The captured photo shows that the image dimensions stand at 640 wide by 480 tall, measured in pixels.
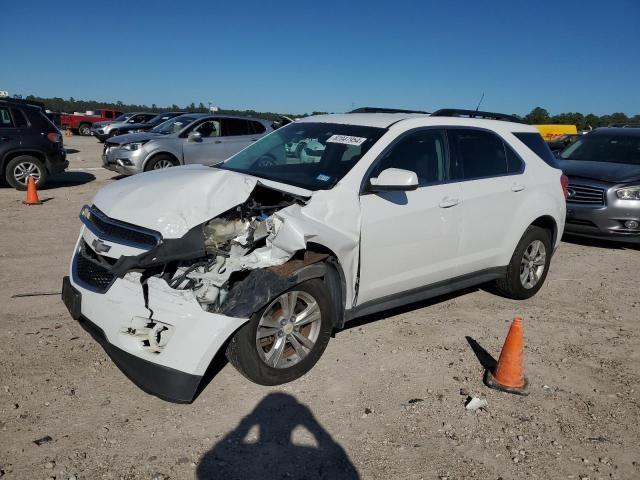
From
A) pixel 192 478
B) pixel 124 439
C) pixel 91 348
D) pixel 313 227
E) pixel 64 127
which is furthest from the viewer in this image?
pixel 64 127

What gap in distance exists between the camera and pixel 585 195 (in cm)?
816

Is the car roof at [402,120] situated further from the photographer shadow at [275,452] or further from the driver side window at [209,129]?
the driver side window at [209,129]

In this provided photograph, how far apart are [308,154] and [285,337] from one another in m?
1.67

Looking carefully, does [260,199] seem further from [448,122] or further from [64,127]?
[64,127]

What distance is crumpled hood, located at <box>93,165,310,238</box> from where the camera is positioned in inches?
134

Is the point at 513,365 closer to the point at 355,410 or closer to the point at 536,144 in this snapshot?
the point at 355,410

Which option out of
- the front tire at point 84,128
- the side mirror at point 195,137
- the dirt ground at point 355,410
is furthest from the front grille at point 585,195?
the front tire at point 84,128

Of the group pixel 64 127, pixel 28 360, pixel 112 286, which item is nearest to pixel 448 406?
pixel 112 286

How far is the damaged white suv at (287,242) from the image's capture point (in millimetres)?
3201

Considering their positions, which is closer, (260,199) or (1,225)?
(260,199)

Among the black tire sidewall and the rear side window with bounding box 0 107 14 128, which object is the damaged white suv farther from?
the rear side window with bounding box 0 107 14 128

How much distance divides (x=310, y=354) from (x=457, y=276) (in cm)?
171

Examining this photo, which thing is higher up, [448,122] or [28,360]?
[448,122]

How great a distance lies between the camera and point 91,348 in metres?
4.04
